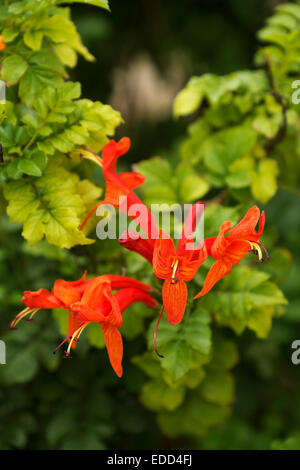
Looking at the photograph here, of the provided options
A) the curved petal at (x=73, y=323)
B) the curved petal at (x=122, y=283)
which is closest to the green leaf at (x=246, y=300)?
→ the curved petal at (x=122, y=283)

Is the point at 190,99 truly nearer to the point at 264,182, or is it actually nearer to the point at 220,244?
the point at 264,182

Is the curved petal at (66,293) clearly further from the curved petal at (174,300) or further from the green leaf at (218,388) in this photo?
the green leaf at (218,388)

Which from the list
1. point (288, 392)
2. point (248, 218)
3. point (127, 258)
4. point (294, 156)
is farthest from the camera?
point (288, 392)

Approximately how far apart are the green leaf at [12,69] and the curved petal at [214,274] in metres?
0.64

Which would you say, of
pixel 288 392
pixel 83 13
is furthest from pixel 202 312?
pixel 83 13

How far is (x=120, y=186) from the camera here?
120 cm

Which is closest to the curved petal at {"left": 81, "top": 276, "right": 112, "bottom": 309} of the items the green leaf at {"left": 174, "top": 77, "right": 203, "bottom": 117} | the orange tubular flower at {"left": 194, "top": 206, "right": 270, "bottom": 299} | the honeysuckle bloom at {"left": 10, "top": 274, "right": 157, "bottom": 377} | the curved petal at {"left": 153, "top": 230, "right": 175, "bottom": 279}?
the honeysuckle bloom at {"left": 10, "top": 274, "right": 157, "bottom": 377}

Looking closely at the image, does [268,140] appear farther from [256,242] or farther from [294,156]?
[256,242]

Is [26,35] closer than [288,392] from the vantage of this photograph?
Yes

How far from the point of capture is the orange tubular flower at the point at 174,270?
1029mm

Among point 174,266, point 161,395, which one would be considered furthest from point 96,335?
point 174,266

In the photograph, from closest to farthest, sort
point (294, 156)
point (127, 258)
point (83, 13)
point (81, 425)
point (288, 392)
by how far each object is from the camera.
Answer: point (127, 258) → point (81, 425) → point (294, 156) → point (288, 392) → point (83, 13)

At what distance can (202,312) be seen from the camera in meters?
1.29

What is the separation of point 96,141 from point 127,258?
0.38 m
